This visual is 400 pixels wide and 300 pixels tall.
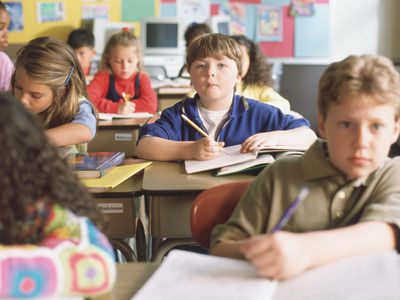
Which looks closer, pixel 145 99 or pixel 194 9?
pixel 145 99

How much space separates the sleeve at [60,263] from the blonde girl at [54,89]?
1.21m

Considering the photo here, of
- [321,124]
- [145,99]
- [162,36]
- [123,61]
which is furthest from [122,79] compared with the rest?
[321,124]

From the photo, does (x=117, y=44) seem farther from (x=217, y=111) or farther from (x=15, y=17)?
(x=15, y=17)

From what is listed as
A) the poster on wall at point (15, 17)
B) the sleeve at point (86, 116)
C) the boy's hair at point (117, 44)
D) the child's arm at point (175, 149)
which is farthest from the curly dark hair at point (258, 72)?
the poster on wall at point (15, 17)

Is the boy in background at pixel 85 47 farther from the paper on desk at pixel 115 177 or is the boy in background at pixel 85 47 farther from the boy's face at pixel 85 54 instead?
the paper on desk at pixel 115 177

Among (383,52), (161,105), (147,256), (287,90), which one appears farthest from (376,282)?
(383,52)

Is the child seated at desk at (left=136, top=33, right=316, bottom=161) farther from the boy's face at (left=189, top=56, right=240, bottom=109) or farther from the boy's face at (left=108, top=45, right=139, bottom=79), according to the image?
the boy's face at (left=108, top=45, right=139, bottom=79)

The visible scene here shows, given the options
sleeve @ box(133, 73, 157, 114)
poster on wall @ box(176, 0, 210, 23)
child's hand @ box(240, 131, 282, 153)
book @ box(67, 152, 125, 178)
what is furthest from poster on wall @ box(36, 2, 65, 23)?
child's hand @ box(240, 131, 282, 153)

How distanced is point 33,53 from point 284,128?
0.92 m

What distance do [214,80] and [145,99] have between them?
5.81 ft

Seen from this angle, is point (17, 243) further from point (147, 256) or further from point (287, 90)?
point (287, 90)

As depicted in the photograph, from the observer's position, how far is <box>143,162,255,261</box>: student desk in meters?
1.63

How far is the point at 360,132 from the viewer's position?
101 centimetres

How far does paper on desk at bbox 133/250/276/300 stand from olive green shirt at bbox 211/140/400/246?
16 cm
